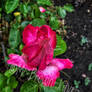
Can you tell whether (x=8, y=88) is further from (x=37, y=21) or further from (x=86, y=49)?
(x=86, y=49)

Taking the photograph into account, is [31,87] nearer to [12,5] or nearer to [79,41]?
[12,5]

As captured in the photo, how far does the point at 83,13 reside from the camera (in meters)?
1.95

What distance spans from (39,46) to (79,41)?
4.09ft

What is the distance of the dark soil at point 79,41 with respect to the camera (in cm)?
170

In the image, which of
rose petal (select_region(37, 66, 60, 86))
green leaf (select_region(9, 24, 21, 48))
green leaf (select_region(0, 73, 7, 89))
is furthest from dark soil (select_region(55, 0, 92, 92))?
rose petal (select_region(37, 66, 60, 86))

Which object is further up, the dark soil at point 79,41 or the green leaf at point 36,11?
the green leaf at point 36,11

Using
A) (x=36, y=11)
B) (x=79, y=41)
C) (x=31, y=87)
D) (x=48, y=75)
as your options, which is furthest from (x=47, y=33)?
(x=79, y=41)

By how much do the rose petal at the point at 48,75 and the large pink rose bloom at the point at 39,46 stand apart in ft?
0.10

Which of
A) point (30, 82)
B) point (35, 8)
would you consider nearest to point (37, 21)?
point (35, 8)

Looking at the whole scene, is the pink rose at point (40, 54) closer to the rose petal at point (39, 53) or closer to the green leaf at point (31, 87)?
the rose petal at point (39, 53)

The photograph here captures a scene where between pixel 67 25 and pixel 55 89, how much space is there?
3.59 ft

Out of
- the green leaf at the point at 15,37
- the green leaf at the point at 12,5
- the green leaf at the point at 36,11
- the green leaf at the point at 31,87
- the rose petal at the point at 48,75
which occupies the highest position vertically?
the green leaf at the point at 12,5

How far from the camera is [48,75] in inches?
26.6

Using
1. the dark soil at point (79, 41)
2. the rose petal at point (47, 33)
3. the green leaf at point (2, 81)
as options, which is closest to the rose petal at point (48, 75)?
the rose petal at point (47, 33)
